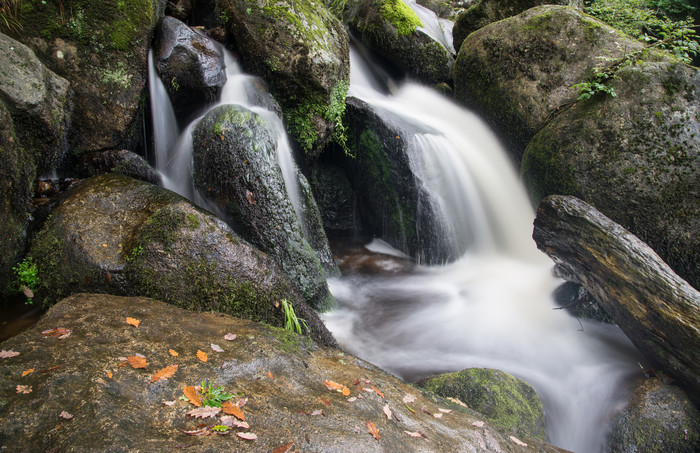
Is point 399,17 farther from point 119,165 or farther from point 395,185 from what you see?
point 119,165

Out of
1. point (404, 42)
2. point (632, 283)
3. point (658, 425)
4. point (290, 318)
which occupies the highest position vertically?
point (404, 42)

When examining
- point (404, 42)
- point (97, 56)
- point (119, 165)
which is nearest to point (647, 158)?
point (404, 42)

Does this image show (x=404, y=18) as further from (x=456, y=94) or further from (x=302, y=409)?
(x=302, y=409)

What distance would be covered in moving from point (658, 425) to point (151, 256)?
17.4ft

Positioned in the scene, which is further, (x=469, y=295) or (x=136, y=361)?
(x=469, y=295)

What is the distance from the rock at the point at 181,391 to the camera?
1.95 meters

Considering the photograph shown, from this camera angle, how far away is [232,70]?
7.13 metres

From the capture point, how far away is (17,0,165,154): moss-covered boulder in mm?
5309

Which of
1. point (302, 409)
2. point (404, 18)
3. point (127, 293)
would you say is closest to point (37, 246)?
point (127, 293)

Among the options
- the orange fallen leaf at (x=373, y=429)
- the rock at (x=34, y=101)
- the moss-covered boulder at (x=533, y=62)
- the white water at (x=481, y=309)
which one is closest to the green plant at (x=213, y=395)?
the orange fallen leaf at (x=373, y=429)

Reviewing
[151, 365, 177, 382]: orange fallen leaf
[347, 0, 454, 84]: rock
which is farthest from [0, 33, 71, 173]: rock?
[347, 0, 454, 84]: rock

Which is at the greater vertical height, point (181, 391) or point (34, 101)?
point (34, 101)

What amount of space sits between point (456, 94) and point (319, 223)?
18.6ft

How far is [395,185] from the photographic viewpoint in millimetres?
8195
